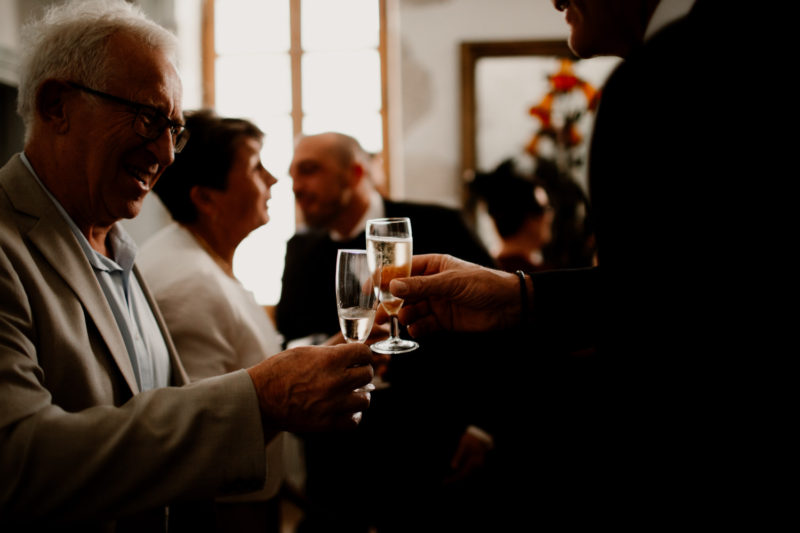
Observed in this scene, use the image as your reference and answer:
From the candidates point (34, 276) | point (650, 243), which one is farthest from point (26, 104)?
point (650, 243)

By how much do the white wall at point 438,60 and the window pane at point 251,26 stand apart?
1100 mm

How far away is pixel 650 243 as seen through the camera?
0.81 m

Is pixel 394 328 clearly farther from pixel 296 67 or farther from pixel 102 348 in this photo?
pixel 296 67

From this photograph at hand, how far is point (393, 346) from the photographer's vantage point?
1.31 meters

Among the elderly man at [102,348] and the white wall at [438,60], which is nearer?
the elderly man at [102,348]

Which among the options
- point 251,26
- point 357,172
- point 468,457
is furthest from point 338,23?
point 468,457

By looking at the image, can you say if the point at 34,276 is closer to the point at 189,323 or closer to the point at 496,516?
the point at 189,323

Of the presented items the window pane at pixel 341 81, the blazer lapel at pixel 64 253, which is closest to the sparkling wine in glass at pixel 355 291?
the blazer lapel at pixel 64 253

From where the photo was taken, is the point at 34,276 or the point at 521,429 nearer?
the point at 34,276

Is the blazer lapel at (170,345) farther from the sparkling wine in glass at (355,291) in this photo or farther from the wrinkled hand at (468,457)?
the wrinkled hand at (468,457)

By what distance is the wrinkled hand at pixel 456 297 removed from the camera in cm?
135

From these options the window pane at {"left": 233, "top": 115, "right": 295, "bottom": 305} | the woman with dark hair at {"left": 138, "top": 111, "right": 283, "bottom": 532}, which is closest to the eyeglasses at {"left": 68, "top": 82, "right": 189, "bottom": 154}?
the woman with dark hair at {"left": 138, "top": 111, "right": 283, "bottom": 532}

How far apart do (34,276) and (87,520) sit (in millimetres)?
425

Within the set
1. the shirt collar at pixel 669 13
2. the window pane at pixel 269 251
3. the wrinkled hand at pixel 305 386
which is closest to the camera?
the shirt collar at pixel 669 13
